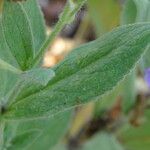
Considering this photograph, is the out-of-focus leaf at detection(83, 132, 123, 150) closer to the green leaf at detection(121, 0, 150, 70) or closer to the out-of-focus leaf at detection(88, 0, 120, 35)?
the out-of-focus leaf at detection(88, 0, 120, 35)

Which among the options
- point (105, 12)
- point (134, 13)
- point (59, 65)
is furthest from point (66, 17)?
point (105, 12)

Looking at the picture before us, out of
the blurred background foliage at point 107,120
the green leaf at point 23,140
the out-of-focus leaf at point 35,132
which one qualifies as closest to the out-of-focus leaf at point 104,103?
the blurred background foliage at point 107,120

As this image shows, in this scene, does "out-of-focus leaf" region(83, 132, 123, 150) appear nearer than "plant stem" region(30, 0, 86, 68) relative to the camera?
No

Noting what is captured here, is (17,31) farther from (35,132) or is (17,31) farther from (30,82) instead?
(35,132)

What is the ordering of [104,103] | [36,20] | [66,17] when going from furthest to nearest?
1. [104,103]
2. [36,20]
3. [66,17]

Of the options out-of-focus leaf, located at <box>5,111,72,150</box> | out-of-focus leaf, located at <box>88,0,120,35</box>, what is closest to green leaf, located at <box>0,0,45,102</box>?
out-of-focus leaf, located at <box>5,111,72,150</box>
